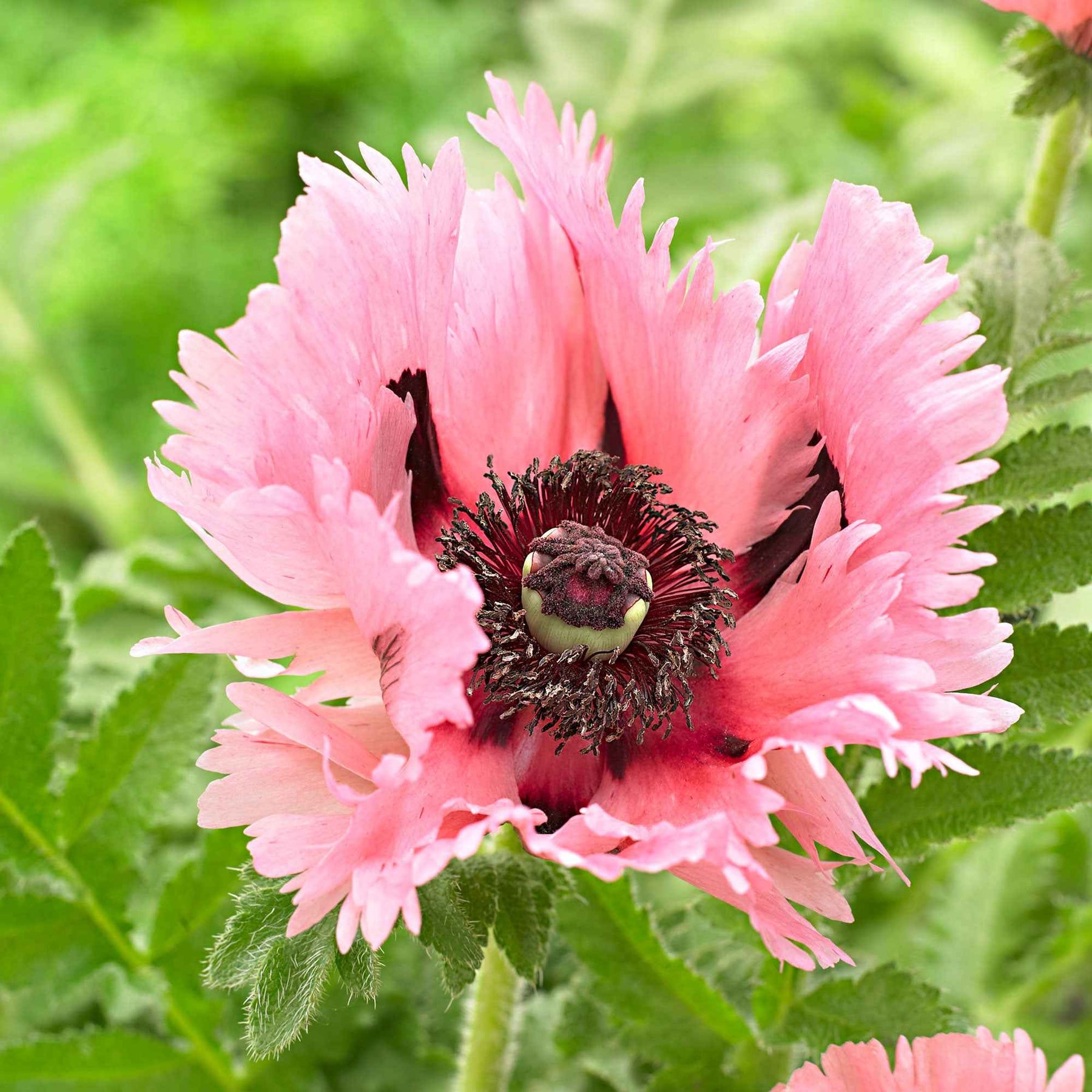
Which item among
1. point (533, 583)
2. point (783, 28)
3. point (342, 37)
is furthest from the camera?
point (783, 28)

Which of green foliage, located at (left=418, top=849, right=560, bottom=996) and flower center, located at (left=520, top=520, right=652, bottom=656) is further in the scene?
flower center, located at (left=520, top=520, right=652, bottom=656)

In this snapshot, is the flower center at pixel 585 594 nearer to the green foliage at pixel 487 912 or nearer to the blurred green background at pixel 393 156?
the green foliage at pixel 487 912

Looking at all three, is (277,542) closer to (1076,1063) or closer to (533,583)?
(533,583)

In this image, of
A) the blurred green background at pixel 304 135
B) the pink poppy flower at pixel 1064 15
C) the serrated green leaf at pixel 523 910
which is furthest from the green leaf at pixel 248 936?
the blurred green background at pixel 304 135

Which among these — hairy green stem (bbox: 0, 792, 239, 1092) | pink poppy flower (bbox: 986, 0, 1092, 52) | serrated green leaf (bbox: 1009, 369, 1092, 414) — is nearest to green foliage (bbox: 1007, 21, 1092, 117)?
pink poppy flower (bbox: 986, 0, 1092, 52)

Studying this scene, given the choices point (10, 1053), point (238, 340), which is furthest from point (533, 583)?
point (10, 1053)

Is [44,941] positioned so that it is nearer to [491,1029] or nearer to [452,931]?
[491,1029]

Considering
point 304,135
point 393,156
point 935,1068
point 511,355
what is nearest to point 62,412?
point 393,156

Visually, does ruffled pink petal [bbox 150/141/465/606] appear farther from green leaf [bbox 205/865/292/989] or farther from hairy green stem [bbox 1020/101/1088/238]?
hairy green stem [bbox 1020/101/1088/238]
